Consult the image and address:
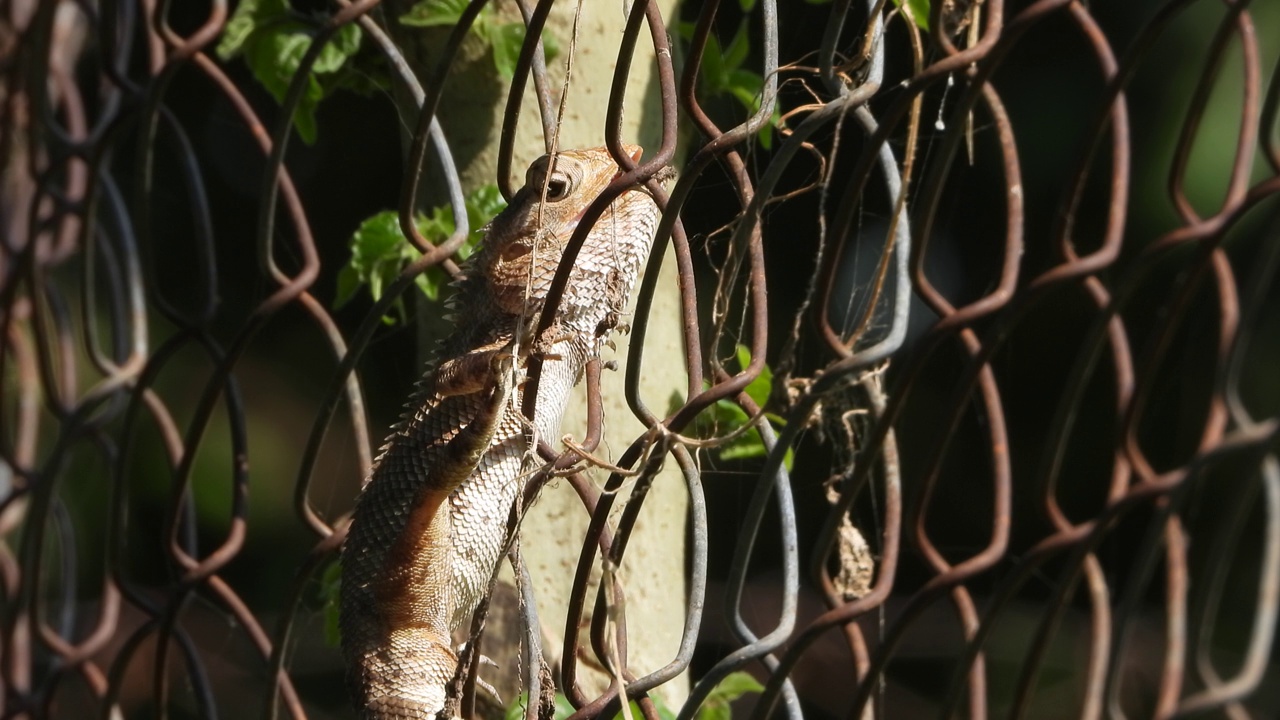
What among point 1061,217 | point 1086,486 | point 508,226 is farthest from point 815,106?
point 1086,486

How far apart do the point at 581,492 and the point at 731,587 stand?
264 millimetres

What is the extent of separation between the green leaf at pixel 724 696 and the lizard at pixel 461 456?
40 centimetres

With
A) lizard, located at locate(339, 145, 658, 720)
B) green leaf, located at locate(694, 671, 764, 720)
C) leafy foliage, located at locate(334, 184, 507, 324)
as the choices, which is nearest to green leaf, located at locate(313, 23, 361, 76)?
leafy foliage, located at locate(334, 184, 507, 324)

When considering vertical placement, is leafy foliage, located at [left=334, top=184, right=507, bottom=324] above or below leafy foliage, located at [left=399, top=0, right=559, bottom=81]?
below

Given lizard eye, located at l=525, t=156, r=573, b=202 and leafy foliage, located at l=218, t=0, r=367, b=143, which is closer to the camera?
lizard eye, located at l=525, t=156, r=573, b=202

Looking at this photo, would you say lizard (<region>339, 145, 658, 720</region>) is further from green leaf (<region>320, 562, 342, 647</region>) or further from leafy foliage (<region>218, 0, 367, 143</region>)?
leafy foliage (<region>218, 0, 367, 143</region>)

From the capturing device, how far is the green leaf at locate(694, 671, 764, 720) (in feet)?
5.75

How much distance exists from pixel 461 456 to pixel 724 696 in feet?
1.98

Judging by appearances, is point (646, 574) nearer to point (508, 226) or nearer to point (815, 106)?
point (508, 226)

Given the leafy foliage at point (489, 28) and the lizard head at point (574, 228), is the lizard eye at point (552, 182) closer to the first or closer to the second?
the lizard head at point (574, 228)

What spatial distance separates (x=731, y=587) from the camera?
3.38 ft

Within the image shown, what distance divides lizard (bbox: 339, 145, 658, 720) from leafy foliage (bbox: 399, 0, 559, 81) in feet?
0.85

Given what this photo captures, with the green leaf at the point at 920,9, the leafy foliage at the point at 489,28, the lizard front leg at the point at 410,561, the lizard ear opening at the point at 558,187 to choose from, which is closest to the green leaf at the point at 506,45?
the leafy foliage at the point at 489,28

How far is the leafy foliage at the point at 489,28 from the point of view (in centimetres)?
174
